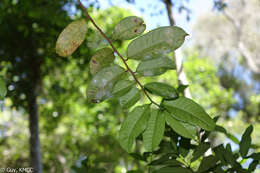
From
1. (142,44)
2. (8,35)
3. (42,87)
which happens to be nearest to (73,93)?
(42,87)

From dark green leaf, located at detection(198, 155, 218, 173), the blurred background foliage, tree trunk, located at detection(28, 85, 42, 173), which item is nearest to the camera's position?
dark green leaf, located at detection(198, 155, 218, 173)

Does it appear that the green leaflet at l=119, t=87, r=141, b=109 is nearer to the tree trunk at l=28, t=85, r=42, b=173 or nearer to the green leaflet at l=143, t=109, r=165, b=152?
the green leaflet at l=143, t=109, r=165, b=152

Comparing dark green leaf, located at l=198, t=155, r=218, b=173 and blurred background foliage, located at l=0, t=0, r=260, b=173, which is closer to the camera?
dark green leaf, located at l=198, t=155, r=218, b=173

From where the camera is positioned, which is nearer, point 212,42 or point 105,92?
point 105,92

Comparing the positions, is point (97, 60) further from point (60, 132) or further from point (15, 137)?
point (15, 137)

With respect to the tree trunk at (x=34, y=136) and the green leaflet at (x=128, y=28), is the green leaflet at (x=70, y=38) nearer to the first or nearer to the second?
the green leaflet at (x=128, y=28)

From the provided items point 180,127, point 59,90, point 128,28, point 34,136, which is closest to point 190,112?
point 180,127

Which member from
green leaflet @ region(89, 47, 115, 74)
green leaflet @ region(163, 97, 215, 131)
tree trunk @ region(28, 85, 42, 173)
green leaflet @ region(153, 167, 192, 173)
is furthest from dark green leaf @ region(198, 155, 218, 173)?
tree trunk @ region(28, 85, 42, 173)
